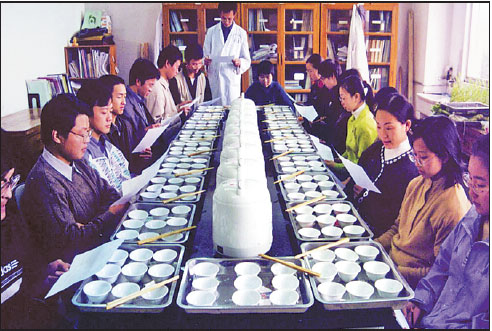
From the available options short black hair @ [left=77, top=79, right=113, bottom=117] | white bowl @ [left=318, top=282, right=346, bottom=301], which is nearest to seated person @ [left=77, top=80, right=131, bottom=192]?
short black hair @ [left=77, top=79, right=113, bottom=117]

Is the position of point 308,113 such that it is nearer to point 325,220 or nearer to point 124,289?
point 325,220

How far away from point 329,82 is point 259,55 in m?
2.06

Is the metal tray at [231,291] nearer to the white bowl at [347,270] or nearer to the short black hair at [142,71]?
the white bowl at [347,270]

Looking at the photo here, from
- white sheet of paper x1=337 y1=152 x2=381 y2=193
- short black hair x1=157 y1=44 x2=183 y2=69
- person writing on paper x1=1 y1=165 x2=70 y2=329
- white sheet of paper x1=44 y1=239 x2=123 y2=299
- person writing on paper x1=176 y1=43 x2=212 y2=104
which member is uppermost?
short black hair x1=157 y1=44 x2=183 y2=69

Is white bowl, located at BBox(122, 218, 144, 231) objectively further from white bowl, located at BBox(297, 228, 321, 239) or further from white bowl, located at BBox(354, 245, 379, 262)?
white bowl, located at BBox(354, 245, 379, 262)

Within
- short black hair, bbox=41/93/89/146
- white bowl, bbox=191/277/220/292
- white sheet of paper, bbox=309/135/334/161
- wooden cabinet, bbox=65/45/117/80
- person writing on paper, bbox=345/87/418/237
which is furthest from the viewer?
wooden cabinet, bbox=65/45/117/80

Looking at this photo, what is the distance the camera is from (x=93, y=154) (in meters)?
2.18

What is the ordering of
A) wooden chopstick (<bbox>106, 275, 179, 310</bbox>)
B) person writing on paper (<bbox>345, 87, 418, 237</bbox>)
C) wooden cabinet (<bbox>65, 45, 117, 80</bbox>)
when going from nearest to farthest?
wooden chopstick (<bbox>106, 275, 179, 310</bbox>) → person writing on paper (<bbox>345, 87, 418, 237</bbox>) → wooden cabinet (<bbox>65, 45, 117, 80</bbox>)

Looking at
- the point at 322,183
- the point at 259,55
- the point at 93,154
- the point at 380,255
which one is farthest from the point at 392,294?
the point at 259,55

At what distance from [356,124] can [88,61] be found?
3.89 m

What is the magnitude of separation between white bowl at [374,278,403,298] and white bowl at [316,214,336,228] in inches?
14.0

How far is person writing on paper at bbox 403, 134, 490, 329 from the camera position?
1259 millimetres

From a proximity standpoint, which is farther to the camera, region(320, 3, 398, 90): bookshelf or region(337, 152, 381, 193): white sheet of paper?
region(320, 3, 398, 90): bookshelf

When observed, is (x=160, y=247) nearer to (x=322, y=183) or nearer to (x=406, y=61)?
(x=322, y=183)
